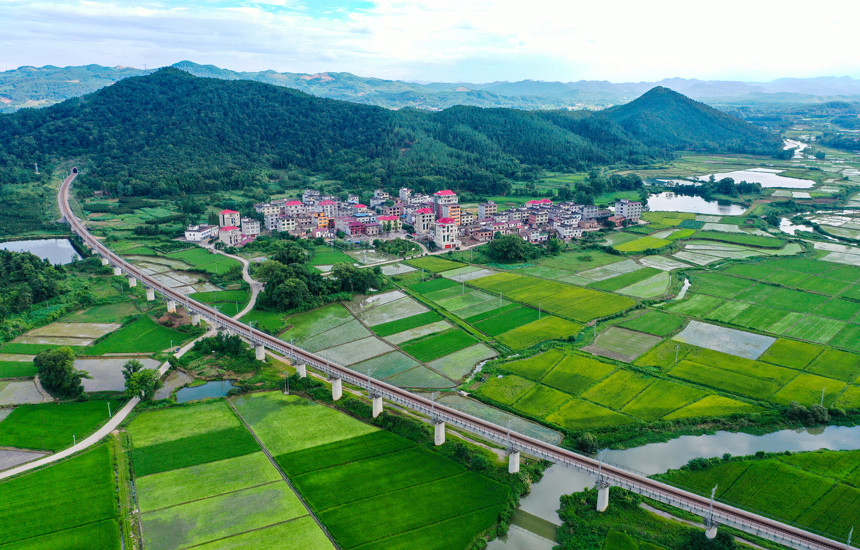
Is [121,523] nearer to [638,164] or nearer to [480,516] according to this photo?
[480,516]

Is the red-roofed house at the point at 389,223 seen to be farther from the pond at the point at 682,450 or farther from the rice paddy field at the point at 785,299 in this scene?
the pond at the point at 682,450

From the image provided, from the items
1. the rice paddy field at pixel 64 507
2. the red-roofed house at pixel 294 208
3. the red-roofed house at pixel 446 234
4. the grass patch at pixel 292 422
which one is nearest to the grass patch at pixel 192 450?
the grass patch at pixel 292 422

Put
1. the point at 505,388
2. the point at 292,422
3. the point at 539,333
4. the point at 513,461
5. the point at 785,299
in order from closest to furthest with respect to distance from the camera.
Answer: the point at 513,461
the point at 292,422
the point at 505,388
the point at 539,333
the point at 785,299

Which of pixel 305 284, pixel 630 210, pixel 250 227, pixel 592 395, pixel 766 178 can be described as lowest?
pixel 592 395

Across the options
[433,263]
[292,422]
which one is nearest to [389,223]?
[433,263]

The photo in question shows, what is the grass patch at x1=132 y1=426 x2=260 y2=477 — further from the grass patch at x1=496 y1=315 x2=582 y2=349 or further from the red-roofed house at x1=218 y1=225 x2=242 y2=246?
the red-roofed house at x1=218 y1=225 x2=242 y2=246

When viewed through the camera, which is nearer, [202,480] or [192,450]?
[202,480]

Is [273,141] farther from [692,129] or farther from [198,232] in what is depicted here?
[692,129]
